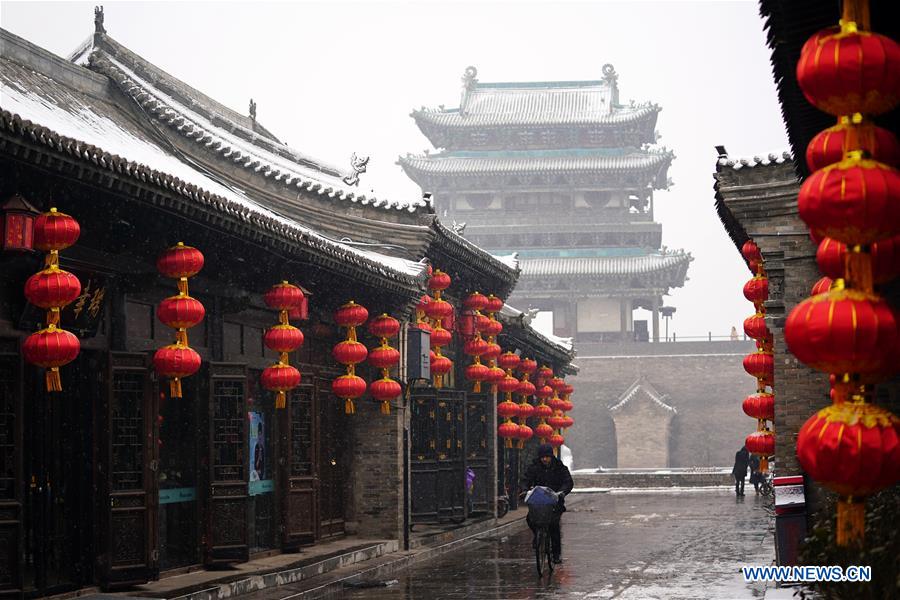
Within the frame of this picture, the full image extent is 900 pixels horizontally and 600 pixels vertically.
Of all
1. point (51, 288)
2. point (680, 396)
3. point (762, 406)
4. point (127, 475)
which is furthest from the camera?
point (680, 396)

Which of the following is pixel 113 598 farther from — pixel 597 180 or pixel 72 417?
pixel 597 180

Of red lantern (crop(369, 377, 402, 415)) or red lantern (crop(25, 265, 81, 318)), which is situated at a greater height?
red lantern (crop(25, 265, 81, 318))

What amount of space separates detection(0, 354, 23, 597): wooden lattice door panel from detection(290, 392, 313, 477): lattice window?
18.1 feet

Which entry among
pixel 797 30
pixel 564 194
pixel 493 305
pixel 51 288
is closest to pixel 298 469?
pixel 51 288

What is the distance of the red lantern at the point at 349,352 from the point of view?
52.6 feet

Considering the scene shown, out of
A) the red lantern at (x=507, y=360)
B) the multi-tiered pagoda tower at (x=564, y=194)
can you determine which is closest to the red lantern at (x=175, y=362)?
the red lantern at (x=507, y=360)

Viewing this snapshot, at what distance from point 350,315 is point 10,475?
635cm

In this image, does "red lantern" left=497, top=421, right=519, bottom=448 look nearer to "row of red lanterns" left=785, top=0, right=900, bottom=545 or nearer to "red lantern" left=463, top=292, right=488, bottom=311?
"red lantern" left=463, top=292, right=488, bottom=311

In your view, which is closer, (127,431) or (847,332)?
(847,332)

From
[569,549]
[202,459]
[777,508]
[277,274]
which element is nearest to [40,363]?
[202,459]

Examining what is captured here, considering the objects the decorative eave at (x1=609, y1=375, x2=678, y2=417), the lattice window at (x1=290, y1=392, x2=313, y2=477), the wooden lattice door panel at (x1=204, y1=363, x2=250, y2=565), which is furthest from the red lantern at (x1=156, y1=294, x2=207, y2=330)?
the decorative eave at (x1=609, y1=375, x2=678, y2=417)

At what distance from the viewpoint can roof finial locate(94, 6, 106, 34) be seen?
58.1 ft

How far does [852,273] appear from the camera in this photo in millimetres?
5699

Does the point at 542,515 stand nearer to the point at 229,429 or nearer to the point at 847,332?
the point at 229,429
